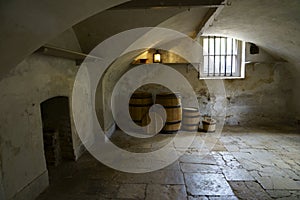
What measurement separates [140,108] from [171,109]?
29.3 inches

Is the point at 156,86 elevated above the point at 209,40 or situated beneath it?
situated beneath

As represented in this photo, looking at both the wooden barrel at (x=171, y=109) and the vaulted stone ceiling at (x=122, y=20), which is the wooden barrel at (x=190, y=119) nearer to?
the wooden barrel at (x=171, y=109)

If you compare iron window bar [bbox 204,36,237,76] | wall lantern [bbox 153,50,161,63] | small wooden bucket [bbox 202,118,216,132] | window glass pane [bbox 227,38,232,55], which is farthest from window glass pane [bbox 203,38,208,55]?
small wooden bucket [bbox 202,118,216,132]

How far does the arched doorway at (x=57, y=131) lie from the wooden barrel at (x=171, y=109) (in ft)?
7.31

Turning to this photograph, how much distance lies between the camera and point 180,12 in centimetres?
284

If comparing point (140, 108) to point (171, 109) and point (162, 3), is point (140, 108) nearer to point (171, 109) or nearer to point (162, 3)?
point (171, 109)

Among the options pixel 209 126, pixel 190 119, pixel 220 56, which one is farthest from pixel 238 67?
pixel 190 119

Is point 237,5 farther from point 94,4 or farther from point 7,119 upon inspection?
point 7,119

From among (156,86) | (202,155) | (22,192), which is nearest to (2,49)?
(22,192)

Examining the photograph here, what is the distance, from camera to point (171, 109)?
4.89 metres

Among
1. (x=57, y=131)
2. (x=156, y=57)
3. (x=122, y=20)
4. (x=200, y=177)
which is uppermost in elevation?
(x=122, y=20)

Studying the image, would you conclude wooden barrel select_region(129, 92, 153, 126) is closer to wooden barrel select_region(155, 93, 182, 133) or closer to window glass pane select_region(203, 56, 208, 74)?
wooden barrel select_region(155, 93, 182, 133)

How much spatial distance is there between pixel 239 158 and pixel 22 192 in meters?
3.13

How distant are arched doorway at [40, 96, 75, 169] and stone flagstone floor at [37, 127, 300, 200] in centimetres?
21
